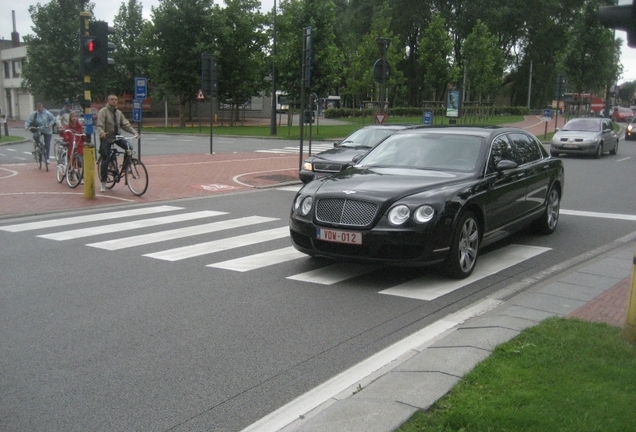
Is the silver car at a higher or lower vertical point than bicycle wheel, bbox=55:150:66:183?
higher

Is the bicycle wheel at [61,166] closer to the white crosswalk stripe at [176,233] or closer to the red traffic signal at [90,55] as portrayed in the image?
the red traffic signal at [90,55]

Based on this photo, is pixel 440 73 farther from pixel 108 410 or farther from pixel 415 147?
pixel 108 410

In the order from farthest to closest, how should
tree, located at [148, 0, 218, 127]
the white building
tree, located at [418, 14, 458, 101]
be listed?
the white building < tree, located at [418, 14, 458, 101] < tree, located at [148, 0, 218, 127]

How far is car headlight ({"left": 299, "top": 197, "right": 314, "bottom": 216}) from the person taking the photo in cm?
773

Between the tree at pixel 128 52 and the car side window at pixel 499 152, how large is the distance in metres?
50.6

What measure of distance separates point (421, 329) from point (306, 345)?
1.07 meters

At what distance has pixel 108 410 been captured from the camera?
13.9ft

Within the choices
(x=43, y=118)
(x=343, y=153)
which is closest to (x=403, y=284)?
(x=343, y=153)

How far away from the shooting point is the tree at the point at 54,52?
57.2 meters

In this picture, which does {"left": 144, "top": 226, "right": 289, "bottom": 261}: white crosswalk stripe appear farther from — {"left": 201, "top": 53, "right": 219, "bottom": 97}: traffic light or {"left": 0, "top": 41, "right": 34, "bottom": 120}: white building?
{"left": 0, "top": 41, "right": 34, "bottom": 120}: white building

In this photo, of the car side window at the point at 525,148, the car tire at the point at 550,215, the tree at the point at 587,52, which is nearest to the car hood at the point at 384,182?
the car side window at the point at 525,148

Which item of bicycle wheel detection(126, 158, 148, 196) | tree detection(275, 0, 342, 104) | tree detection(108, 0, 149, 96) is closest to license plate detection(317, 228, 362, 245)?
bicycle wheel detection(126, 158, 148, 196)

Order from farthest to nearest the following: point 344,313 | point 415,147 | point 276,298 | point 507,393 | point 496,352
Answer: point 415,147 < point 276,298 < point 344,313 < point 496,352 < point 507,393

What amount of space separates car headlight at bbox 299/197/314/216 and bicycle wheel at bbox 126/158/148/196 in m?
7.11
